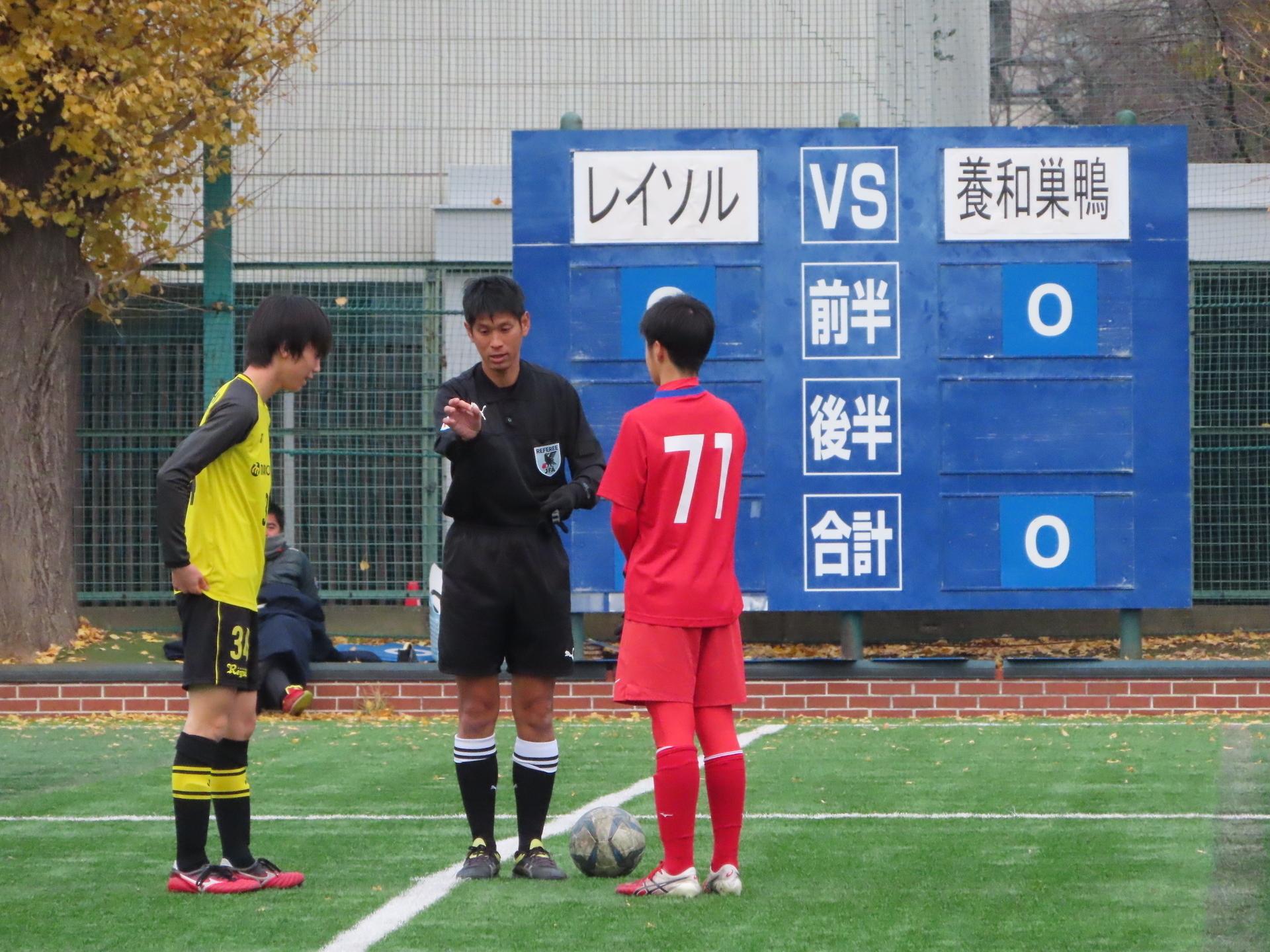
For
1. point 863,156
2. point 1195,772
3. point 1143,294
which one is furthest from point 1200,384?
point 1195,772

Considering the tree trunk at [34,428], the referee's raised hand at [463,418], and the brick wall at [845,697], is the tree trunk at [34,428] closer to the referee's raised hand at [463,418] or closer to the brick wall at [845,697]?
the brick wall at [845,697]

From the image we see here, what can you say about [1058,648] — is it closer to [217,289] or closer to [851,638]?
[851,638]

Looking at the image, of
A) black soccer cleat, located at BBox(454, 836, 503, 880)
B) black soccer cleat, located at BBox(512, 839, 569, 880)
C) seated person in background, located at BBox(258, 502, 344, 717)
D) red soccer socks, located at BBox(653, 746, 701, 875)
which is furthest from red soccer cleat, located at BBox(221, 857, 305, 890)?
seated person in background, located at BBox(258, 502, 344, 717)

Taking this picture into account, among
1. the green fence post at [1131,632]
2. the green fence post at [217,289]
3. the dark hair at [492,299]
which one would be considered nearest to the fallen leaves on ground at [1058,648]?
the green fence post at [1131,632]

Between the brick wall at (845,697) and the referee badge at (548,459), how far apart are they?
218 inches

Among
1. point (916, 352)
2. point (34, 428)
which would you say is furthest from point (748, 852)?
point (34, 428)

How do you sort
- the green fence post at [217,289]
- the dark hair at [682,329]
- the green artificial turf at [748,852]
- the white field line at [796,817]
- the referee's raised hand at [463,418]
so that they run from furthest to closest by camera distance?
1. the green fence post at [217,289]
2. the white field line at [796,817]
3. the referee's raised hand at [463,418]
4. the dark hair at [682,329]
5. the green artificial turf at [748,852]

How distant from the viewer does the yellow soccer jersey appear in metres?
4.45

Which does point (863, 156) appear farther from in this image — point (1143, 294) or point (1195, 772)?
point (1195, 772)

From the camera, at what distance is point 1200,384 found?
42.0 ft

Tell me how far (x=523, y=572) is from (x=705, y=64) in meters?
9.86

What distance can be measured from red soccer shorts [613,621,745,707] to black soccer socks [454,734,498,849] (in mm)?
569

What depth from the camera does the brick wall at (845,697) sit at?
1035 centimetres

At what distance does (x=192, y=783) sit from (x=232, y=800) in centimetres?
15
